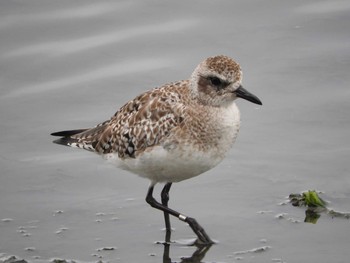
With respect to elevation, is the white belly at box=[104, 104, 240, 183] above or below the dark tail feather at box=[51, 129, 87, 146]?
below

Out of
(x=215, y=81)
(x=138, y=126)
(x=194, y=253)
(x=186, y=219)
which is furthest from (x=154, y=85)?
(x=194, y=253)

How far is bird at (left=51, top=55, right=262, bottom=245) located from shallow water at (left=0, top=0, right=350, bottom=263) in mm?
675

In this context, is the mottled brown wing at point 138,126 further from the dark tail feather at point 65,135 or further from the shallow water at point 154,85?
the shallow water at point 154,85

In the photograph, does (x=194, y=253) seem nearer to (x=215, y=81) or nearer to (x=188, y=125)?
(x=188, y=125)

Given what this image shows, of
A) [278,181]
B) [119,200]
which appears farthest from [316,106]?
[119,200]

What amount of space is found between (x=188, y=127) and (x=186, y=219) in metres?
1.01

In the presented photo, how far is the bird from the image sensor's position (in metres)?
8.74

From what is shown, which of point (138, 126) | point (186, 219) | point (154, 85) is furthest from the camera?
point (154, 85)

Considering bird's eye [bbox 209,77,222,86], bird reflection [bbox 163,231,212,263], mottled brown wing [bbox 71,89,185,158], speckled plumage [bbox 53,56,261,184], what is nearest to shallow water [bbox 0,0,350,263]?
bird reflection [bbox 163,231,212,263]

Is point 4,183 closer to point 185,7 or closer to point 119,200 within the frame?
point 119,200

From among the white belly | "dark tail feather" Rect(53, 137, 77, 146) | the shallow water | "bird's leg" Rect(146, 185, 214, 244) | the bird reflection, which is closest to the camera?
the bird reflection

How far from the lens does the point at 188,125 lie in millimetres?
8820

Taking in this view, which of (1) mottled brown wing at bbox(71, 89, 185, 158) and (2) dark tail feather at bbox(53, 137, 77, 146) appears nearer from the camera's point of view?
(1) mottled brown wing at bbox(71, 89, 185, 158)

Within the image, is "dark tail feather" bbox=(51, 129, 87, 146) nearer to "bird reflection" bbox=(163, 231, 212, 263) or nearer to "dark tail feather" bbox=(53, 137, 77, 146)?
"dark tail feather" bbox=(53, 137, 77, 146)
